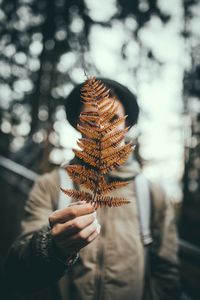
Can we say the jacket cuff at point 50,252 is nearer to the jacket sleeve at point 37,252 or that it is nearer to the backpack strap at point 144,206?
the jacket sleeve at point 37,252

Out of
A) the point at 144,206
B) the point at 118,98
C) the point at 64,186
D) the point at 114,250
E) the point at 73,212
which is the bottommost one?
the point at 114,250

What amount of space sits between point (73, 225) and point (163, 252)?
53.0 inches

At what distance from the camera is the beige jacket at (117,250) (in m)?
1.88

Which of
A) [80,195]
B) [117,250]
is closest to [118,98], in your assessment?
[117,250]

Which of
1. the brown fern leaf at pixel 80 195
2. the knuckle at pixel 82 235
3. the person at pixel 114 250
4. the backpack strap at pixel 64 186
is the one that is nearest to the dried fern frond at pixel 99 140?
the brown fern leaf at pixel 80 195

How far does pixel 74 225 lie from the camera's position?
1.02 metres

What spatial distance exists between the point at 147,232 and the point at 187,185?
4.63 meters

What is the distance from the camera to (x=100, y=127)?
948 millimetres

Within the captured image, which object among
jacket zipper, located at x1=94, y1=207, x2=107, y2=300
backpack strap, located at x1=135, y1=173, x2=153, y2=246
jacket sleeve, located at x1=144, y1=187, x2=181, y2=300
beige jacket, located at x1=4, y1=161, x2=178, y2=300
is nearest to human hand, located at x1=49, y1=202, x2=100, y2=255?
beige jacket, located at x1=4, y1=161, x2=178, y2=300

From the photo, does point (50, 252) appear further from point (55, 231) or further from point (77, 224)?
point (77, 224)

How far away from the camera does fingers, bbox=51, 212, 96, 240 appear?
1014 mm

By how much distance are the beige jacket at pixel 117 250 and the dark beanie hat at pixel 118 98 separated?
418mm

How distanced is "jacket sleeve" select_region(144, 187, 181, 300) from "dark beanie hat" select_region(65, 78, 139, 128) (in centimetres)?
59

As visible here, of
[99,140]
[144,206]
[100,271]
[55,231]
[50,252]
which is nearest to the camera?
[99,140]
